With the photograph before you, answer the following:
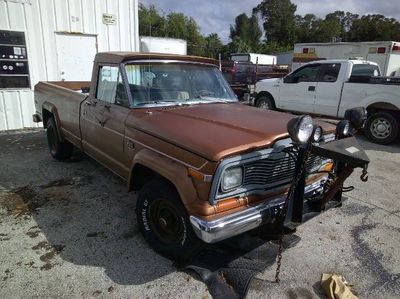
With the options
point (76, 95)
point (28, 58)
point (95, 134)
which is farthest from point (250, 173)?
Answer: point (28, 58)

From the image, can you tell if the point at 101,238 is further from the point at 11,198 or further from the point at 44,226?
the point at 11,198

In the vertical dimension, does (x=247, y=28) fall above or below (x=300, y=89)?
above

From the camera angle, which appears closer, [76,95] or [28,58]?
[76,95]

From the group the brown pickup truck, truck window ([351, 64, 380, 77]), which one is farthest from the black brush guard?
truck window ([351, 64, 380, 77])

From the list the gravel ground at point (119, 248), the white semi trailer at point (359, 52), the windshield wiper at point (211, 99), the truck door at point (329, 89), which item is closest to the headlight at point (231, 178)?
the gravel ground at point (119, 248)

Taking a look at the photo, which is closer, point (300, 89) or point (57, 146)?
point (57, 146)

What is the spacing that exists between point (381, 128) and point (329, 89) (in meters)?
1.67

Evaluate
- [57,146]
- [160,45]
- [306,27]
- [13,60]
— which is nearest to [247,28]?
[306,27]

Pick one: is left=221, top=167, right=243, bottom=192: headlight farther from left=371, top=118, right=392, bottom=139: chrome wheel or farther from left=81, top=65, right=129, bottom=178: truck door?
left=371, top=118, right=392, bottom=139: chrome wheel

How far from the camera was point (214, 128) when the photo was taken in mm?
3180

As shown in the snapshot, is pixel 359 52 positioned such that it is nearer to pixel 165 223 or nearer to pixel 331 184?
pixel 331 184

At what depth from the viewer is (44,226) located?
3.92 meters

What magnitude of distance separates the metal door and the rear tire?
12.2 ft

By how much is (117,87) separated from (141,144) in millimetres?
1017
